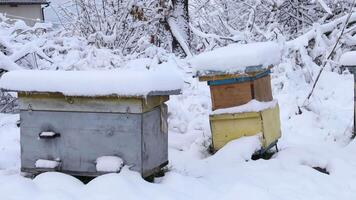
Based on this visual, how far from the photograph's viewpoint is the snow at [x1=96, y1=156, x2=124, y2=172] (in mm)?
3812

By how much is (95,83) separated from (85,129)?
380 mm

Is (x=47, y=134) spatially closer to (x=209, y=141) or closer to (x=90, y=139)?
(x=90, y=139)

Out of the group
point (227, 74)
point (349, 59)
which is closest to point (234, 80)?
point (227, 74)

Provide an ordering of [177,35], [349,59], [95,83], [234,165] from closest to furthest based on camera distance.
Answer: [95,83] < [234,165] < [349,59] < [177,35]

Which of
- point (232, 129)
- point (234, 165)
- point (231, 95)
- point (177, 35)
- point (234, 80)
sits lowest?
point (234, 165)

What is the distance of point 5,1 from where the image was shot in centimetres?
2961

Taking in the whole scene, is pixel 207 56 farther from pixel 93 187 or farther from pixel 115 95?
pixel 93 187

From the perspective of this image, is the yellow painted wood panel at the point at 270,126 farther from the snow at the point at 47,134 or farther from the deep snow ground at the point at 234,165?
the snow at the point at 47,134

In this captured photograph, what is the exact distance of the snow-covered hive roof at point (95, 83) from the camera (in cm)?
372

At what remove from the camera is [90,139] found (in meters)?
3.91

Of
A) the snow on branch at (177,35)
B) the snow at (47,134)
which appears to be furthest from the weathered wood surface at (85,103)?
the snow on branch at (177,35)

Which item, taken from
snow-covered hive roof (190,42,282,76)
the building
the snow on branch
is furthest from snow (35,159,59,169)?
the building

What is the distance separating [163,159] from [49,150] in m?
0.90

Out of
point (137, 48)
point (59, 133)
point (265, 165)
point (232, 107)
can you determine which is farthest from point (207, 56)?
point (137, 48)
